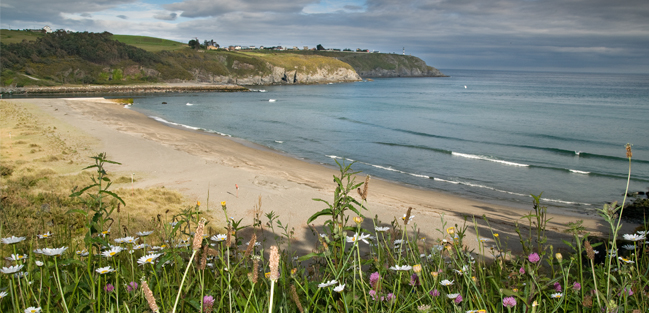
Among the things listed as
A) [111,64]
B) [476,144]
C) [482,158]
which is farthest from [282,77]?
[482,158]

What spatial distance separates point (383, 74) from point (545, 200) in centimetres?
18124

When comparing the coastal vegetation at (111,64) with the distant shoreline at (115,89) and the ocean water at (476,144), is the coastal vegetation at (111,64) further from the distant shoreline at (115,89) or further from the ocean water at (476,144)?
the ocean water at (476,144)

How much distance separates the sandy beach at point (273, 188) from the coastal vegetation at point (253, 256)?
1.17 ft

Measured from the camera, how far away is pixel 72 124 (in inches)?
945

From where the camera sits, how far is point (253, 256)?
1.86m

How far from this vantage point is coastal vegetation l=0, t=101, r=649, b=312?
1.88 m

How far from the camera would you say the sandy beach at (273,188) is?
9008 mm

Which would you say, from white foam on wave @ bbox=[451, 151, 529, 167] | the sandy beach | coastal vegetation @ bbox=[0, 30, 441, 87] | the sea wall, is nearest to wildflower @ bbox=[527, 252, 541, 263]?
the sandy beach

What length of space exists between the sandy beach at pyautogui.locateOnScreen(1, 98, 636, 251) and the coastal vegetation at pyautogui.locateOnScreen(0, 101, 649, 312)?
0.36 metres

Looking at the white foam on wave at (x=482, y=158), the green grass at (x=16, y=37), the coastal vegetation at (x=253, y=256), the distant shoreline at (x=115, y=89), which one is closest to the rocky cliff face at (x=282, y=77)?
the distant shoreline at (x=115, y=89)

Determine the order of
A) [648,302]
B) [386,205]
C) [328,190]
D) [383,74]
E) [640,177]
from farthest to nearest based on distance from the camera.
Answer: [383,74]
[640,177]
[328,190]
[386,205]
[648,302]

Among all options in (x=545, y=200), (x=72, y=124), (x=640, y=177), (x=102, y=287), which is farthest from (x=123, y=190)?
(x=640, y=177)

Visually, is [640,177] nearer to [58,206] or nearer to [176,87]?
[58,206]

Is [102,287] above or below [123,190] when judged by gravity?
above
